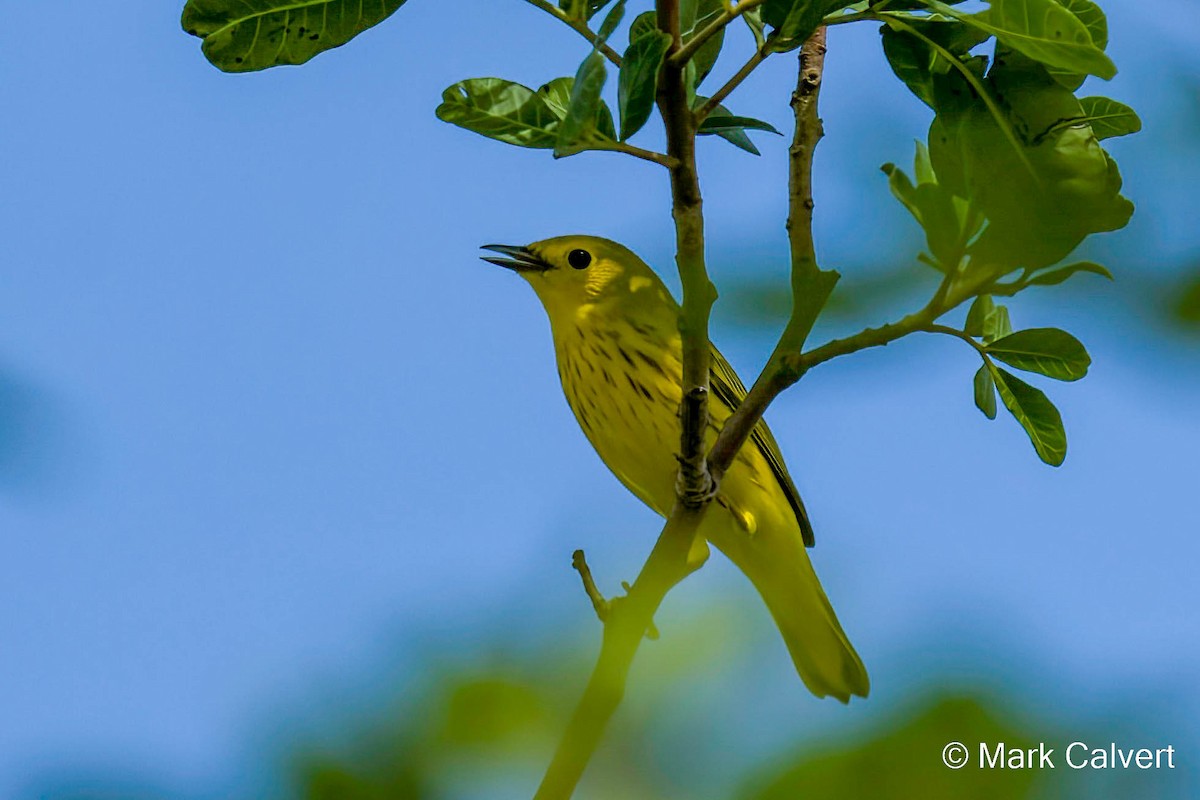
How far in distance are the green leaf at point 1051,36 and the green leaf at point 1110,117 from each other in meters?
0.23

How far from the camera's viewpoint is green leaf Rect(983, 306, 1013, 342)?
1951 mm

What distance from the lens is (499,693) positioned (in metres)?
1.10

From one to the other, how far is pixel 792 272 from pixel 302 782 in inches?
38.5

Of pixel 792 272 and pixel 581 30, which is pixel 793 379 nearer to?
pixel 792 272

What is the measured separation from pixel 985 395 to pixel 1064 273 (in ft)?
2.49

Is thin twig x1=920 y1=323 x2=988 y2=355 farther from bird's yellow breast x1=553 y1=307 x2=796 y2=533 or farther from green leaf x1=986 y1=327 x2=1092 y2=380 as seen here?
bird's yellow breast x1=553 y1=307 x2=796 y2=533

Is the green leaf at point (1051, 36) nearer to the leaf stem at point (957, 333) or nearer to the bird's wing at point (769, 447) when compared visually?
the leaf stem at point (957, 333)

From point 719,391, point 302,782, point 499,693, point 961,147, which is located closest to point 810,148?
point 961,147

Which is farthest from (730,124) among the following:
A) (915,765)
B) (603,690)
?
(915,765)

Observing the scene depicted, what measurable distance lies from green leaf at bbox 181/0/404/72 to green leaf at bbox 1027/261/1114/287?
34.1 inches

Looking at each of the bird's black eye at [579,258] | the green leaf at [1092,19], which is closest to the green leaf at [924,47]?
the green leaf at [1092,19]

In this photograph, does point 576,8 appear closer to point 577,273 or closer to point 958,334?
point 958,334

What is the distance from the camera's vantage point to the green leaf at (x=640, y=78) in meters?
1.60

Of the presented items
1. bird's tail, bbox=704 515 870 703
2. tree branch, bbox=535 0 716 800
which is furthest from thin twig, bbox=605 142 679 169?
bird's tail, bbox=704 515 870 703
